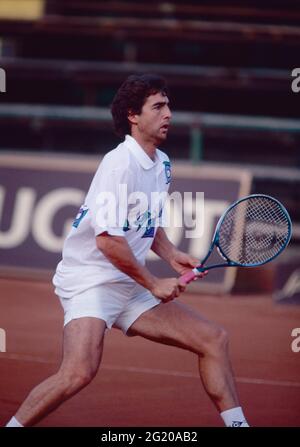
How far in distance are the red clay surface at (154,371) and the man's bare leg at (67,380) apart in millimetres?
1163

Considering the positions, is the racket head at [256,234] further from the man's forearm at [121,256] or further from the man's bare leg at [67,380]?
the man's bare leg at [67,380]

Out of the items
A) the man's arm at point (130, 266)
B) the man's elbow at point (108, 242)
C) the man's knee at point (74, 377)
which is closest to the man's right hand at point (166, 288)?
the man's arm at point (130, 266)

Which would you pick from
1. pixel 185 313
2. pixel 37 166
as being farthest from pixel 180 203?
pixel 185 313

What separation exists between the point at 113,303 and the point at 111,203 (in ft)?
1.90

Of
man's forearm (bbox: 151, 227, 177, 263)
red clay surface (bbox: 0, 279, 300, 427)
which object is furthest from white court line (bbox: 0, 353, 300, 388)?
man's forearm (bbox: 151, 227, 177, 263)

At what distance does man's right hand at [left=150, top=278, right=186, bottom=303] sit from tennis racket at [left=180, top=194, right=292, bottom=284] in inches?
18.0

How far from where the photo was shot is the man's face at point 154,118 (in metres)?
5.32

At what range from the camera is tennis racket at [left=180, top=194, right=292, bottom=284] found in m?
5.50

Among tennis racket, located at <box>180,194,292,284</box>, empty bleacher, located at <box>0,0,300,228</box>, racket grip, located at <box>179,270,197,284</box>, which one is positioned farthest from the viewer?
empty bleacher, located at <box>0,0,300,228</box>

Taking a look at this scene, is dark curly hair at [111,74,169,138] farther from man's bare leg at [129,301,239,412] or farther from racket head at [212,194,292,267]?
man's bare leg at [129,301,239,412]

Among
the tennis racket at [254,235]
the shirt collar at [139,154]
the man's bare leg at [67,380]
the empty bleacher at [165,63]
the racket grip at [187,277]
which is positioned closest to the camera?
the man's bare leg at [67,380]

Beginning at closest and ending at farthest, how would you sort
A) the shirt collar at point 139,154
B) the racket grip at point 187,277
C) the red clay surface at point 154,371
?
the racket grip at point 187,277, the shirt collar at point 139,154, the red clay surface at point 154,371

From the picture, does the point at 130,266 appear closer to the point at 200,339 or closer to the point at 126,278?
the point at 126,278

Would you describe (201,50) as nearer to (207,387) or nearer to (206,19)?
(206,19)
